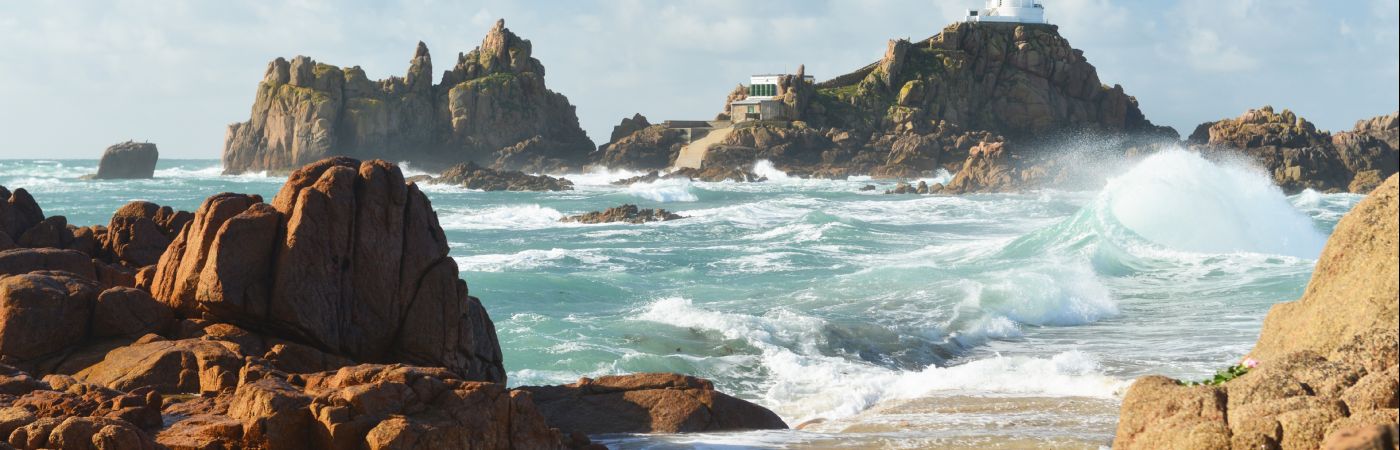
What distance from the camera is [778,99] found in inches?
3632

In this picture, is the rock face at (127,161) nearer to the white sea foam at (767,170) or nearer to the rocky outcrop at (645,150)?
the rocky outcrop at (645,150)

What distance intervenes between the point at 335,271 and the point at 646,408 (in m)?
2.85

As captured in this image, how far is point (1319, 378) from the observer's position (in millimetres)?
5574

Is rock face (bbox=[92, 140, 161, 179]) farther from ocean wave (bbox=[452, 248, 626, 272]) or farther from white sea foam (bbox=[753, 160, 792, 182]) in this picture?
ocean wave (bbox=[452, 248, 626, 272])

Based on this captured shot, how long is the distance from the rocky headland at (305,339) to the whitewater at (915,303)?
1.45 metres

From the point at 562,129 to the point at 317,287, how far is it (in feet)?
290

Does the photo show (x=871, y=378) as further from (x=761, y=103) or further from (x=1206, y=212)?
(x=761, y=103)

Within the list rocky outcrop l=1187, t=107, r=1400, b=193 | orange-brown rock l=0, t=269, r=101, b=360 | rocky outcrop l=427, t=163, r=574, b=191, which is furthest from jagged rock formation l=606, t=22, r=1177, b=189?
orange-brown rock l=0, t=269, r=101, b=360

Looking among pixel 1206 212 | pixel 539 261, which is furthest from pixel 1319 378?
pixel 1206 212

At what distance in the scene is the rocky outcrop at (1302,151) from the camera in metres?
63.8

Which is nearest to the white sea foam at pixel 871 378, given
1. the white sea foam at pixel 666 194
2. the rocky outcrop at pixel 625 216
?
the rocky outcrop at pixel 625 216

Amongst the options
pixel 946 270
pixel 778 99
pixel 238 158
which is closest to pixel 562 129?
pixel 778 99

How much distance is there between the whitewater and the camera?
12961mm

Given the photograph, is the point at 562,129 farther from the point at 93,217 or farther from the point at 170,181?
the point at 93,217
